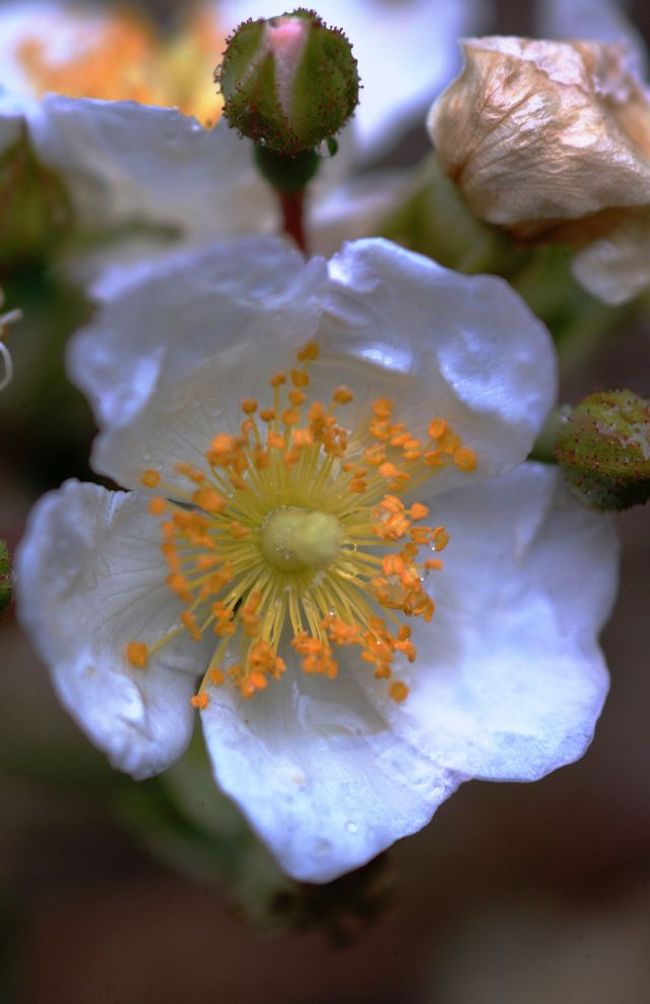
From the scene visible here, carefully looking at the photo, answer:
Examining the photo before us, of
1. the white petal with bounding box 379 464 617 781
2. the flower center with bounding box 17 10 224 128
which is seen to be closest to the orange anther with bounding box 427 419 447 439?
the white petal with bounding box 379 464 617 781

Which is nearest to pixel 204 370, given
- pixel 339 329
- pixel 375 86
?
pixel 339 329

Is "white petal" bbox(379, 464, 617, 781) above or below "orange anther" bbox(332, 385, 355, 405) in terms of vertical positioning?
below

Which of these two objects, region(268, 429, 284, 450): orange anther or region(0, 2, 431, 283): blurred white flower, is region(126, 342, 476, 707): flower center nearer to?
region(268, 429, 284, 450): orange anther

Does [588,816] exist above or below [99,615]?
below

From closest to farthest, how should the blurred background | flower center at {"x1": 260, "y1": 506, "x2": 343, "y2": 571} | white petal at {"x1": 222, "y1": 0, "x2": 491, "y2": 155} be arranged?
flower center at {"x1": 260, "y1": 506, "x2": 343, "y2": 571} < the blurred background < white petal at {"x1": 222, "y1": 0, "x2": 491, "y2": 155}

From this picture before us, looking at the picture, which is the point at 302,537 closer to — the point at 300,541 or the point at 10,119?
the point at 300,541

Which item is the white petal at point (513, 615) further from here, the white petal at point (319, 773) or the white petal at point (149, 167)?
the white petal at point (149, 167)

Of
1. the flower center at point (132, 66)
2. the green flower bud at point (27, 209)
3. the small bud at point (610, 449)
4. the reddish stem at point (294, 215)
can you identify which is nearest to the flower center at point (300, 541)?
the small bud at point (610, 449)

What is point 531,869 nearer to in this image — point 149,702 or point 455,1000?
point 455,1000
